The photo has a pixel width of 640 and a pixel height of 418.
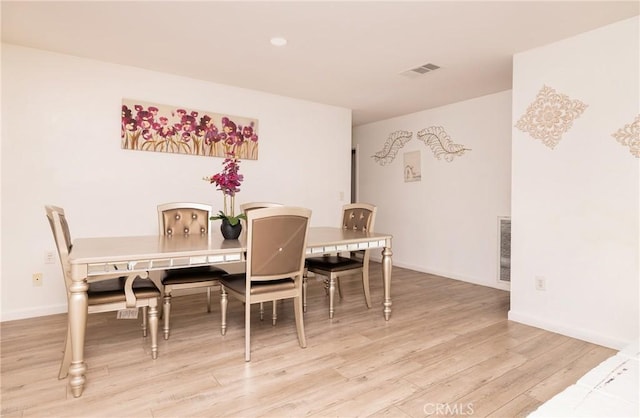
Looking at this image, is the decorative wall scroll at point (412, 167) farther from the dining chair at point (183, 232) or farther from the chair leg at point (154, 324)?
the chair leg at point (154, 324)

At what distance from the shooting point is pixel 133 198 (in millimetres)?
3469

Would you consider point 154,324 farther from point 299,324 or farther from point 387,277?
point 387,277

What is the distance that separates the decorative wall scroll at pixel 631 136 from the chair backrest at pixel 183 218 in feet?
10.6

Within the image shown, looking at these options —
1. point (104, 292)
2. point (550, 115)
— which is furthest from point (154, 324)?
point (550, 115)

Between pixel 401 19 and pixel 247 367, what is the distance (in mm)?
2542

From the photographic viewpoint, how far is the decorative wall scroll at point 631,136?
2.43m

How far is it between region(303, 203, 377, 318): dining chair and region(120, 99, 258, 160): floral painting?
143cm

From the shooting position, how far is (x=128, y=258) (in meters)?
1.88

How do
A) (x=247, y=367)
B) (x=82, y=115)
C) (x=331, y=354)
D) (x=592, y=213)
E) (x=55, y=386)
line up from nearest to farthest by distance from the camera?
(x=55, y=386), (x=247, y=367), (x=331, y=354), (x=592, y=213), (x=82, y=115)

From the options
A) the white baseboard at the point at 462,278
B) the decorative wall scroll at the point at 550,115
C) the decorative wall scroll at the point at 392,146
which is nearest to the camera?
the decorative wall scroll at the point at 550,115

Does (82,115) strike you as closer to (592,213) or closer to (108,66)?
(108,66)

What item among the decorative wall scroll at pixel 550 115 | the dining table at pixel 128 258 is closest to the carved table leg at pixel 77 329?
the dining table at pixel 128 258

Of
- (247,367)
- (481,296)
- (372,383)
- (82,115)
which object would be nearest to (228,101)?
(82,115)

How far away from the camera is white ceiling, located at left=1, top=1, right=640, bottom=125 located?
2.32m
